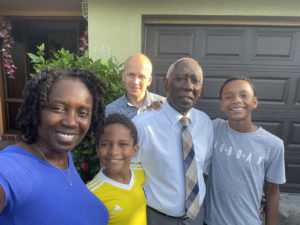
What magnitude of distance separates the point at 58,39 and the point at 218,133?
15.0 feet

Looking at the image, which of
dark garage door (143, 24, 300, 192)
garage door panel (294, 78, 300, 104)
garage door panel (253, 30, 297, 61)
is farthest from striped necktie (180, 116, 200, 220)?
garage door panel (294, 78, 300, 104)

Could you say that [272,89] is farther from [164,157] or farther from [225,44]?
[164,157]

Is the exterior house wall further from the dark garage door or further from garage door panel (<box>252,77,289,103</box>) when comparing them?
garage door panel (<box>252,77,289,103</box>)

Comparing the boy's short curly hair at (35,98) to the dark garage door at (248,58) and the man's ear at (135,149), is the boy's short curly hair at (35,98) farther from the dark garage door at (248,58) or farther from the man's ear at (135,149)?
the dark garage door at (248,58)

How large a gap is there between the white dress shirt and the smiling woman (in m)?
0.62

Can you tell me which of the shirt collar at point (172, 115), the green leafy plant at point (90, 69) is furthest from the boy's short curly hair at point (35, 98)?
the green leafy plant at point (90, 69)

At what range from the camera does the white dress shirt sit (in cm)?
146

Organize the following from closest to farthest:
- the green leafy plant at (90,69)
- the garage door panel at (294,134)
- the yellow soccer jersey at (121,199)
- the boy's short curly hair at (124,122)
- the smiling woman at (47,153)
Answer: the smiling woman at (47,153) → the yellow soccer jersey at (121,199) → the boy's short curly hair at (124,122) → the green leafy plant at (90,69) → the garage door panel at (294,134)

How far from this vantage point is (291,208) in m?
3.36

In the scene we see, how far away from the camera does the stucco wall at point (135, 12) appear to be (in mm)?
3045

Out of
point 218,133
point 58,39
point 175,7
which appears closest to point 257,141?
point 218,133

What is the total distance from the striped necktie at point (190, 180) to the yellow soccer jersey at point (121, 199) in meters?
0.34

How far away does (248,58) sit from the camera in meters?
3.38

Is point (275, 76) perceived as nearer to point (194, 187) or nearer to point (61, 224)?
point (194, 187)
